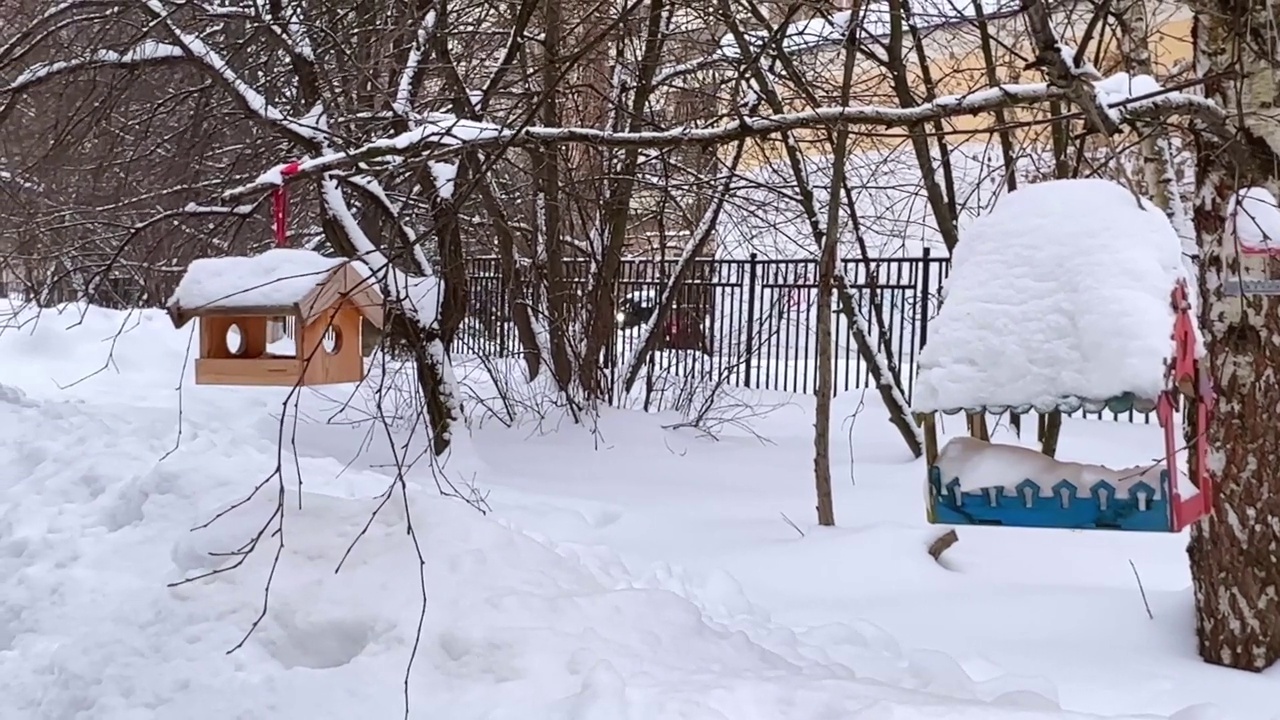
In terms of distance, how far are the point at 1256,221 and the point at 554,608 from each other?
2.42 meters

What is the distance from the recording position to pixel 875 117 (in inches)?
121

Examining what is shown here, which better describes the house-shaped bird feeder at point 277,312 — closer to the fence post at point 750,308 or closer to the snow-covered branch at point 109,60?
the snow-covered branch at point 109,60

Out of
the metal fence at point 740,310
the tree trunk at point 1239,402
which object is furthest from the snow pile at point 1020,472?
the metal fence at point 740,310

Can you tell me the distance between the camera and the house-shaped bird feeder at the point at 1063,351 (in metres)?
2.06

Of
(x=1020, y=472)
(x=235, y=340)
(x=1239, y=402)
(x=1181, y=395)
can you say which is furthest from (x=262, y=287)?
(x=1239, y=402)

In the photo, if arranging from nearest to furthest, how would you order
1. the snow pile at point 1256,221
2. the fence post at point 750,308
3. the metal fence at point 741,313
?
the snow pile at point 1256,221
the metal fence at point 741,313
the fence post at point 750,308

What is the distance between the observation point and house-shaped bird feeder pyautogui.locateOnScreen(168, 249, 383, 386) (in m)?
3.59

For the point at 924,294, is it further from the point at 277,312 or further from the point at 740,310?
the point at 277,312

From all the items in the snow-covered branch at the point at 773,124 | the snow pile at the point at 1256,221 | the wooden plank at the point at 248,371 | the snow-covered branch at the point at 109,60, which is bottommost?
the wooden plank at the point at 248,371

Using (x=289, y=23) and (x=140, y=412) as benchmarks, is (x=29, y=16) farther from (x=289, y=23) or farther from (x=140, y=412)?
(x=140, y=412)

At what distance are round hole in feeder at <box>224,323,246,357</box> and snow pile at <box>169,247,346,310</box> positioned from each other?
0.50 metres

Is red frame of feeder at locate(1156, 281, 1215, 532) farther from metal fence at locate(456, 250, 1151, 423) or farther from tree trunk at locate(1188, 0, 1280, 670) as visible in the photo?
metal fence at locate(456, 250, 1151, 423)

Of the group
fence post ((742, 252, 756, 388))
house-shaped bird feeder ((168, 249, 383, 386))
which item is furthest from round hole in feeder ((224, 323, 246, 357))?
fence post ((742, 252, 756, 388))

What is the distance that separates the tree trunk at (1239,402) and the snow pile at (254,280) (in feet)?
9.47
